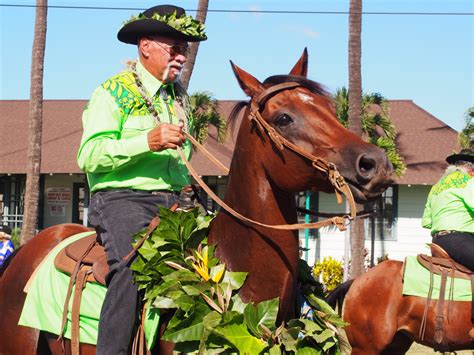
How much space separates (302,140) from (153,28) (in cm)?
125

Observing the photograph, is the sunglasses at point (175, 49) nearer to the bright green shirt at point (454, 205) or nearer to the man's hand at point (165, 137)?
the man's hand at point (165, 137)

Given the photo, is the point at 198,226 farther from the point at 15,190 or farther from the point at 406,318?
the point at 15,190

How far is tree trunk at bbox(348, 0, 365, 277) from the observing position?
18.8 meters

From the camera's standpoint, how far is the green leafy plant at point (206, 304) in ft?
14.2

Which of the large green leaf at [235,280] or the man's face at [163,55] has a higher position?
the man's face at [163,55]

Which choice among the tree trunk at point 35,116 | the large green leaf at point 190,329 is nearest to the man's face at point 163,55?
the large green leaf at point 190,329

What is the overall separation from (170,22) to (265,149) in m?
1.08

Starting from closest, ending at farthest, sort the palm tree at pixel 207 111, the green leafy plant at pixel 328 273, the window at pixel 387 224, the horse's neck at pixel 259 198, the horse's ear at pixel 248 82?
the horse's neck at pixel 259 198 < the horse's ear at pixel 248 82 < the green leafy plant at pixel 328 273 < the palm tree at pixel 207 111 < the window at pixel 387 224

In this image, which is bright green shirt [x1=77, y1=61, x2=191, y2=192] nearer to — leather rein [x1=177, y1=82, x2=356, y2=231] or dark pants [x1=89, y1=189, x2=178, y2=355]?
dark pants [x1=89, y1=189, x2=178, y2=355]

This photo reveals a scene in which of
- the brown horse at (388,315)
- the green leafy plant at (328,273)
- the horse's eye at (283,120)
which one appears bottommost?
the green leafy plant at (328,273)

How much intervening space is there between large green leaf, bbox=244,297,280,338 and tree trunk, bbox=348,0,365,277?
14.5 m

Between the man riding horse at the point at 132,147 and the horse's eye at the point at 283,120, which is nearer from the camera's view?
the horse's eye at the point at 283,120

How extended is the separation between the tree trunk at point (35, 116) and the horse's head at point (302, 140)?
52.8 feet

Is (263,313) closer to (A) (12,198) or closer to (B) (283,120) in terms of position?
(B) (283,120)
